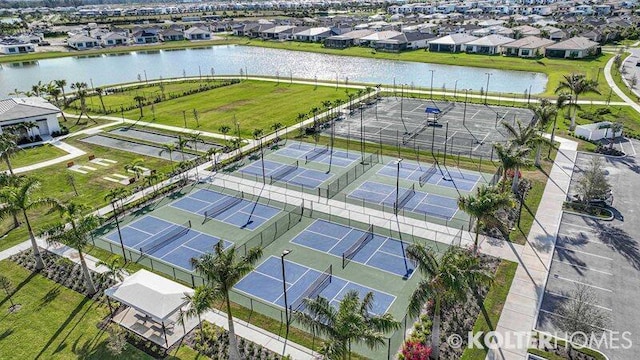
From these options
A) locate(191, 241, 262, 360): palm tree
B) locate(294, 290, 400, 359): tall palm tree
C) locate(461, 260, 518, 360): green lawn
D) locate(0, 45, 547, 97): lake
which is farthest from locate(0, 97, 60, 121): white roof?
locate(461, 260, 518, 360): green lawn

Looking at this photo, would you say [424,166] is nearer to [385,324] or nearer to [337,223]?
[337,223]

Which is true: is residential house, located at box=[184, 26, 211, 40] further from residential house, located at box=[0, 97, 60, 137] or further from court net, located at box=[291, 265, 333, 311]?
court net, located at box=[291, 265, 333, 311]

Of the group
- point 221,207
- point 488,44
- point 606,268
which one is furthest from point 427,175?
point 488,44

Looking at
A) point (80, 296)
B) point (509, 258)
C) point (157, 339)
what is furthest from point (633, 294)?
point (80, 296)

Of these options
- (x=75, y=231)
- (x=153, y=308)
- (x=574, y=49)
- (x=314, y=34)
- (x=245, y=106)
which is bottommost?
(x=245, y=106)

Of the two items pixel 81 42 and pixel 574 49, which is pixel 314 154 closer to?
pixel 574 49

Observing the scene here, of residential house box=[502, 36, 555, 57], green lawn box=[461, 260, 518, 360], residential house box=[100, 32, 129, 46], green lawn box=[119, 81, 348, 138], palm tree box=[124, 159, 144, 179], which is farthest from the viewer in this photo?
residential house box=[100, 32, 129, 46]

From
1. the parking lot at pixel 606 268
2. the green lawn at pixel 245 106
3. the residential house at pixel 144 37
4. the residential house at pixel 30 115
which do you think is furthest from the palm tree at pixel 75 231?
the residential house at pixel 144 37
